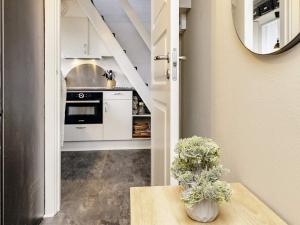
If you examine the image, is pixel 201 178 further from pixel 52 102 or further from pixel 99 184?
pixel 99 184

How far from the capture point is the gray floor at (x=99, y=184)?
208cm

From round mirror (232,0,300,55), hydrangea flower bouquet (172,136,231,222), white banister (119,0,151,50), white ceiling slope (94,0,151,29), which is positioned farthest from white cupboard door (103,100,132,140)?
hydrangea flower bouquet (172,136,231,222)

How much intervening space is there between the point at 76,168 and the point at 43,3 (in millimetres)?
2005

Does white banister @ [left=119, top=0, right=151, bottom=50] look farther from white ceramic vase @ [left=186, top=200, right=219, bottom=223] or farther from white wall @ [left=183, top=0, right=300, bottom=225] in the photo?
white ceramic vase @ [left=186, top=200, right=219, bottom=223]

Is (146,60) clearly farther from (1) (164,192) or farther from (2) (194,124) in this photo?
(1) (164,192)

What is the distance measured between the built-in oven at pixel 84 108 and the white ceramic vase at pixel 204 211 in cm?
365

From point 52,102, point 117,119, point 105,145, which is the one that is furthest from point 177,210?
point 105,145

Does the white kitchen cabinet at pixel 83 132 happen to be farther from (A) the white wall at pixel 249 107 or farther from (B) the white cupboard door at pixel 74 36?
(A) the white wall at pixel 249 107

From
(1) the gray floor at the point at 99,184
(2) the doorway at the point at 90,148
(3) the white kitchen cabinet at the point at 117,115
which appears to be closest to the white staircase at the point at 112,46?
(2) the doorway at the point at 90,148

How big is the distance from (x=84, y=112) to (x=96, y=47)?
1167 millimetres

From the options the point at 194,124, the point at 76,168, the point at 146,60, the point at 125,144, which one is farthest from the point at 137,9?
the point at 194,124

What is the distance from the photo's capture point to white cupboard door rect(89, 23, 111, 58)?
4715 mm

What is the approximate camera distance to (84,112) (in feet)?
14.2

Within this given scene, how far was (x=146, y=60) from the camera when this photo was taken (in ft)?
16.8
